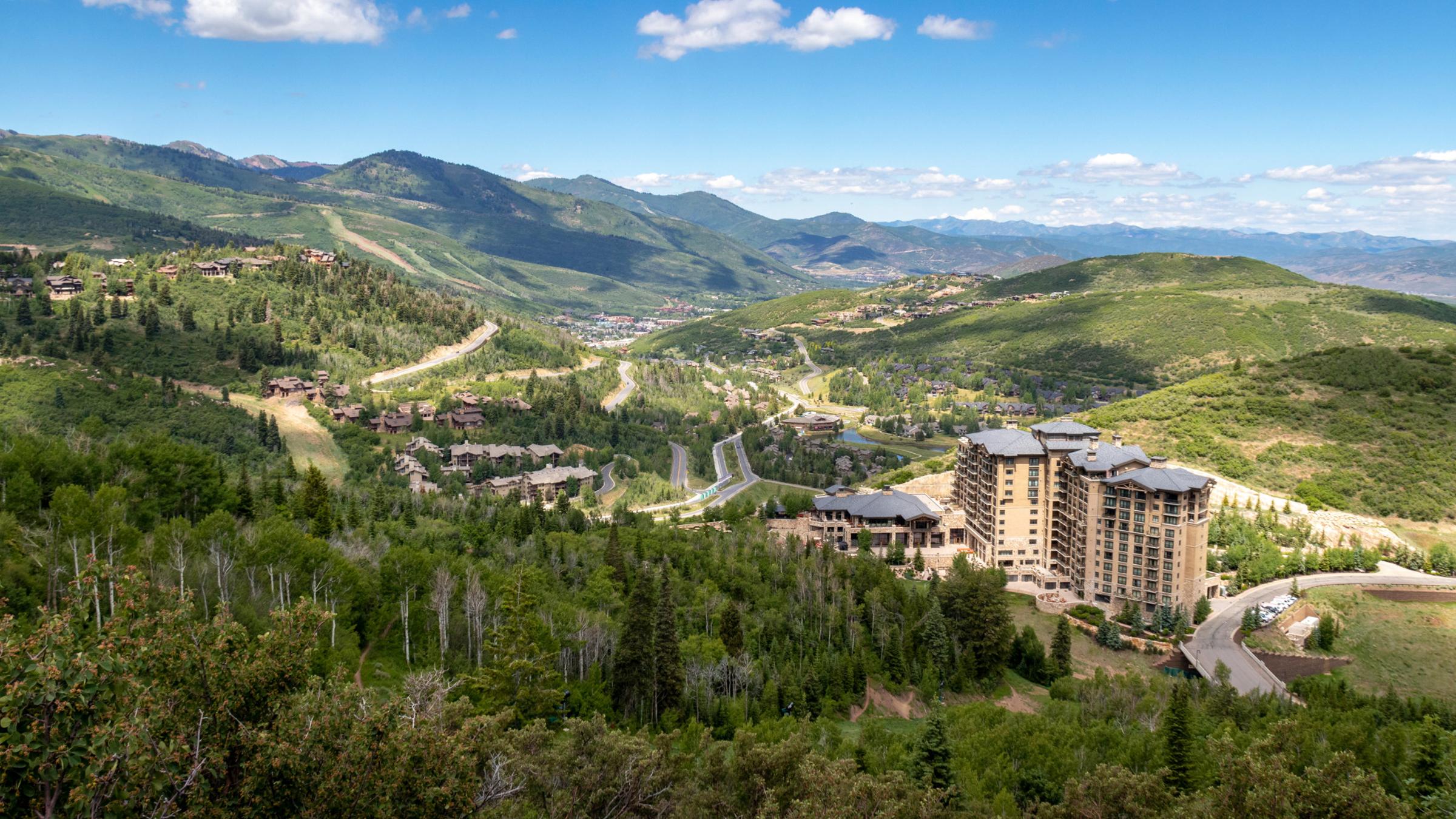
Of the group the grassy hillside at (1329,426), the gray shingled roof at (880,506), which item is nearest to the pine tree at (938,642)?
the gray shingled roof at (880,506)

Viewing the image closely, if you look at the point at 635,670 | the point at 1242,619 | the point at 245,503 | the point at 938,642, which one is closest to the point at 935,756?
the point at 635,670

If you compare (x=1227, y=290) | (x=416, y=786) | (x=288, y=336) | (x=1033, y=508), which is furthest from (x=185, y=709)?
(x=1227, y=290)

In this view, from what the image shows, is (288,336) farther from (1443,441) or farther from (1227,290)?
(1227,290)

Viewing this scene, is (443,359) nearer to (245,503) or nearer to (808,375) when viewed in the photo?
(245,503)

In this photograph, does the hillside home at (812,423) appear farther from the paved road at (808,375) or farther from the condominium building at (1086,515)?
the condominium building at (1086,515)

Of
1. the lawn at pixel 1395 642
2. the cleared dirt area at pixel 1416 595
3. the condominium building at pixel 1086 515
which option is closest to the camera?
the lawn at pixel 1395 642
